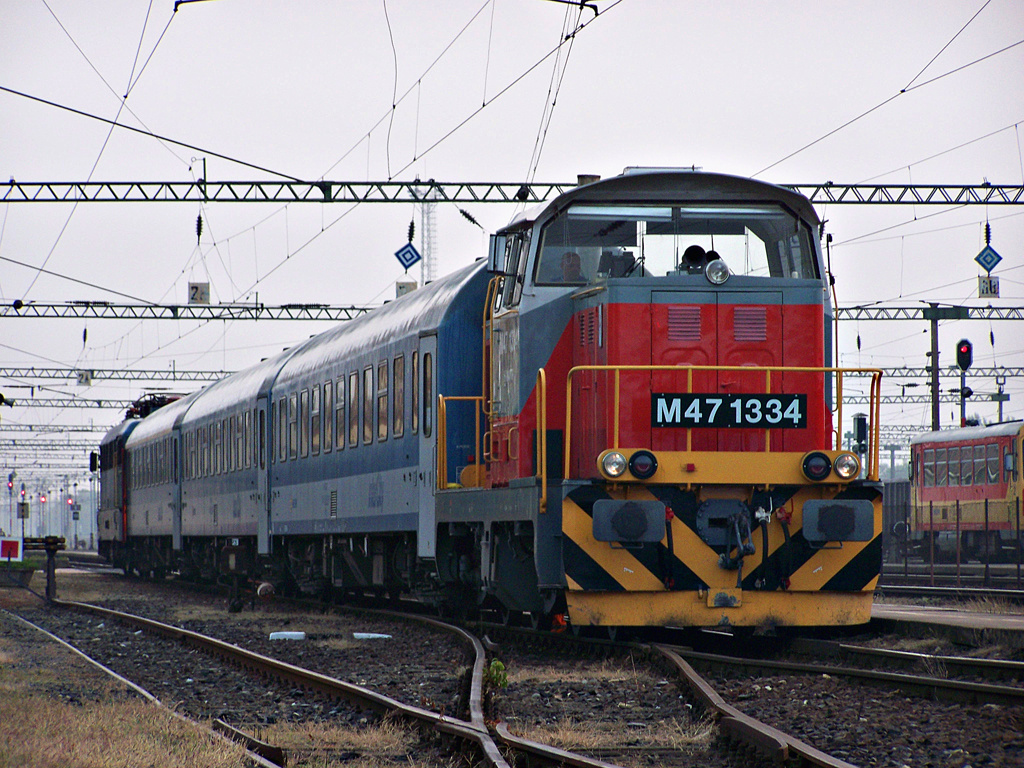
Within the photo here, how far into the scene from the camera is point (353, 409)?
16.9 metres

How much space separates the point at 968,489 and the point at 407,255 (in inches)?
625

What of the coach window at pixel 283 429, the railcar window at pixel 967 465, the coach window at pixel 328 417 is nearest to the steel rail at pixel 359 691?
the coach window at pixel 328 417

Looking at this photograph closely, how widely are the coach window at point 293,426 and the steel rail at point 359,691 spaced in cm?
517

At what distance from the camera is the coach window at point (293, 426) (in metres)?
19.6

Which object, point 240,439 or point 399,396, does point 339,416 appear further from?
point 240,439

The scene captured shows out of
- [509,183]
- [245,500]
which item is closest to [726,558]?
[245,500]

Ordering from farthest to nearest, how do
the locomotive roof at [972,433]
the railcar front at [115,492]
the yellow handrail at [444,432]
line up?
→ 1. the railcar front at [115,492]
2. the locomotive roof at [972,433]
3. the yellow handrail at [444,432]

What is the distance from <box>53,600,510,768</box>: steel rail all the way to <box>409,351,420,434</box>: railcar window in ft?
7.14

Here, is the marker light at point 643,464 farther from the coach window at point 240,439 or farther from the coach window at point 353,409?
the coach window at point 240,439

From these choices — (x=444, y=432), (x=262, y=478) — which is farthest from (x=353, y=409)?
(x=262, y=478)

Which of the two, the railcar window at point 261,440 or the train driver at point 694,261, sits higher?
the train driver at point 694,261

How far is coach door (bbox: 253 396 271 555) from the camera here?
21250 millimetres

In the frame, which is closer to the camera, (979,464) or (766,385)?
(766,385)

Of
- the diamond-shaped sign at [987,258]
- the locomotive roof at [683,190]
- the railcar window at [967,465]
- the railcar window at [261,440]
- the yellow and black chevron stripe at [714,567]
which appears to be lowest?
the yellow and black chevron stripe at [714,567]
